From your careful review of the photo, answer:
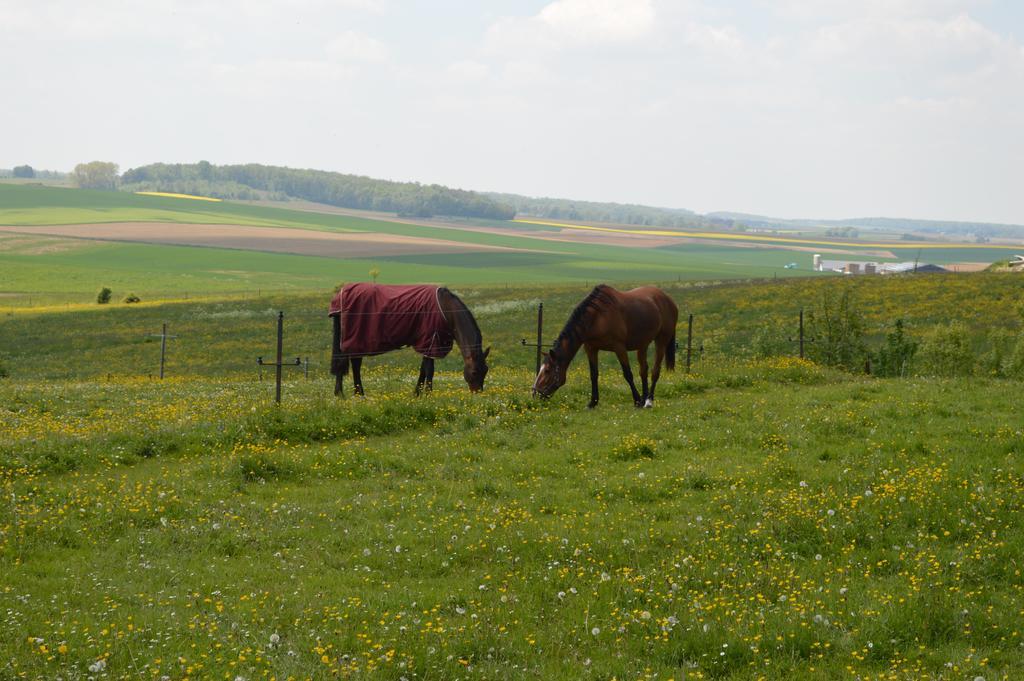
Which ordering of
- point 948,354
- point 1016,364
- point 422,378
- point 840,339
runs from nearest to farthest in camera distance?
1. point 422,378
2. point 1016,364
3. point 948,354
4. point 840,339

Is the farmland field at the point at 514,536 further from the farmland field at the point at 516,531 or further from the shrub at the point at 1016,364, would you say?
the shrub at the point at 1016,364

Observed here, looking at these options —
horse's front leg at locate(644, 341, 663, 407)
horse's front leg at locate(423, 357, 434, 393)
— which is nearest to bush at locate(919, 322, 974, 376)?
horse's front leg at locate(644, 341, 663, 407)

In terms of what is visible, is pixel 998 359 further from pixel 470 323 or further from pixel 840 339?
pixel 470 323

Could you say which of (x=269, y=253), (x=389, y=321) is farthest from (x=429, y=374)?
(x=269, y=253)

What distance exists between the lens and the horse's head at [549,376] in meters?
18.7

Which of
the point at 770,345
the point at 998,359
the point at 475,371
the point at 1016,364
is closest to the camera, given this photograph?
the point at 475,371

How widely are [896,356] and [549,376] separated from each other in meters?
16.7

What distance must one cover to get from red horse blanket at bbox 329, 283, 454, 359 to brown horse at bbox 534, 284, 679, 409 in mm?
2676

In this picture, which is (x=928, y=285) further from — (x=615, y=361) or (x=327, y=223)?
(x=327, y=223)

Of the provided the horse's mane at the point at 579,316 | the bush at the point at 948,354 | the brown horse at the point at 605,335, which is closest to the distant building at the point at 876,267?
the bush at the point at 948,354

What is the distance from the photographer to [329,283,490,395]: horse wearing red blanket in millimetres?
19891

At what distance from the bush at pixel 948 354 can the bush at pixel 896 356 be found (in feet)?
1.68

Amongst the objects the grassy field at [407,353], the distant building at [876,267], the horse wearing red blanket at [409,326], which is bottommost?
the grassy field at [407,353]

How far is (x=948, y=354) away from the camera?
29.5 metres
